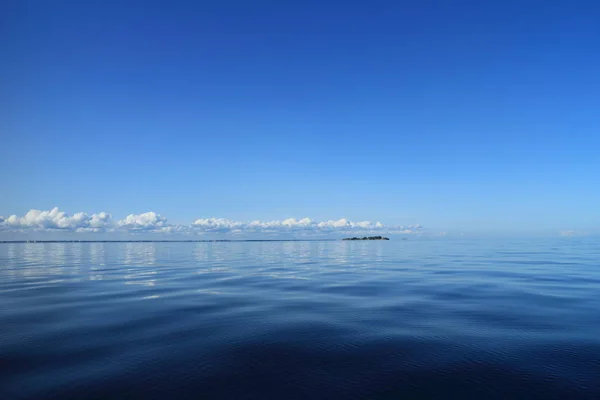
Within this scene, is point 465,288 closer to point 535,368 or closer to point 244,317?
point 535,368

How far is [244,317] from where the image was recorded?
1656 centimetres

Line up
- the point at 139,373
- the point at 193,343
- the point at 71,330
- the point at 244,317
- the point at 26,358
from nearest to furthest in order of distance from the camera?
the point at 139,373 → the point at 26,358 → the point at 193,343 → the point at 71,330 → the point at 244,317

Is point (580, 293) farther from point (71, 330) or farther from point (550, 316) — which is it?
point (71, 330)

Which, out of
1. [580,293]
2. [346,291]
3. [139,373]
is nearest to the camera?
[139,373]

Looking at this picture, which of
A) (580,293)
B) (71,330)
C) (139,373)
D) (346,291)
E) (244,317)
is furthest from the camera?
(346,291)

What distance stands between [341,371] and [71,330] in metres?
11.9

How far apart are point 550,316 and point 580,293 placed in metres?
9.32

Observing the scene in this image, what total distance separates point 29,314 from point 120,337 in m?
7.74

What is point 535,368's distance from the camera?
10.4m

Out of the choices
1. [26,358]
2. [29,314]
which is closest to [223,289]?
[29,314]

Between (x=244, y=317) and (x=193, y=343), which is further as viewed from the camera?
(x=244, y=317)

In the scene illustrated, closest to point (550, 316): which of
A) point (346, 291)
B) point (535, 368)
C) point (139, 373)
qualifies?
point (535, 368)

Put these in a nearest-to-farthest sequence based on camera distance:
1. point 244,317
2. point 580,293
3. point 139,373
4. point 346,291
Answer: point 139,373 → point 244,317 → point 580,293 → point 346,291

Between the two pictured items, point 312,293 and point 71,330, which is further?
point 312,293
